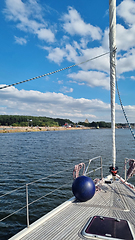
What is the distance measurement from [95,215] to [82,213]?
52 centimetres

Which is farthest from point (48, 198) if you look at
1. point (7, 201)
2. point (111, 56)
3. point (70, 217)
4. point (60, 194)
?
point (111, 56)

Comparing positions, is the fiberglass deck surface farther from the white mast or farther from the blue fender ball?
the white mast

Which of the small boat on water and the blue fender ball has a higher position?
the blue fender ball

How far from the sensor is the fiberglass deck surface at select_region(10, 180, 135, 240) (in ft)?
16.0

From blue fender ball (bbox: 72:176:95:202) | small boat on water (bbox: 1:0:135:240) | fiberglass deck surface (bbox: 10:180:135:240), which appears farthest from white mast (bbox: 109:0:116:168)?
blue fender ball (bbox: 72:176:95:202)

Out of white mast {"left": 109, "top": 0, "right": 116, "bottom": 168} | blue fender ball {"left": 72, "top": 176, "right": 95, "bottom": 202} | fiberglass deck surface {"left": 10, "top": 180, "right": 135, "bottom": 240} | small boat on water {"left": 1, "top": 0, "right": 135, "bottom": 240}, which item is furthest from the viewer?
white mast {"left": 109, "top": 0, "right": 116, "bottom": 168}

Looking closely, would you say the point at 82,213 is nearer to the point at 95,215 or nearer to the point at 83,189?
the point at 95,215

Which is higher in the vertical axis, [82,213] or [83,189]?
[83,189]

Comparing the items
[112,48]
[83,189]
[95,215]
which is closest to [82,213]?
[95,215]

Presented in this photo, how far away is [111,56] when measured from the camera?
872cm

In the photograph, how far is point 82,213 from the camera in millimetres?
6023

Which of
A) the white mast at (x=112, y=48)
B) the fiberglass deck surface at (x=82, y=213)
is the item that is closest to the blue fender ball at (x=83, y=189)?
the fiberglass deck surface at (x=82, y=213)

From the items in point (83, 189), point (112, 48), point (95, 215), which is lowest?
point (95, 215)

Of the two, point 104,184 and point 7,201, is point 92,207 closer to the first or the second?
point 104,184
